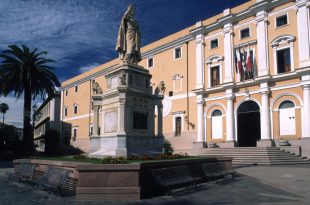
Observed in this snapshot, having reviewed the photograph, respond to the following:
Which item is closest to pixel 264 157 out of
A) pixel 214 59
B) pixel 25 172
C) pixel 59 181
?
pixel 214 59

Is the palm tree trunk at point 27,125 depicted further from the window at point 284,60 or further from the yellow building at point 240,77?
the window at point 284,60

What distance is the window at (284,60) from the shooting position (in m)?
26.8

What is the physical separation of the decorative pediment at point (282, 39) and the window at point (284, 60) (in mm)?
702

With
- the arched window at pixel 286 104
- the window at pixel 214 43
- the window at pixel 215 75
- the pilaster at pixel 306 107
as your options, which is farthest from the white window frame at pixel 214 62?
the pilaster at pixel 306 107

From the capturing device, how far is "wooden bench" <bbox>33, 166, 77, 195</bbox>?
9.34 m

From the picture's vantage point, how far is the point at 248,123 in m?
29.9

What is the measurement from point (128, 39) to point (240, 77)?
1707 cm

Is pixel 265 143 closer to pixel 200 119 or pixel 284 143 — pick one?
pixel 284 143

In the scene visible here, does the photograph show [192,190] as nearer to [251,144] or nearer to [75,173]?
[75,173]

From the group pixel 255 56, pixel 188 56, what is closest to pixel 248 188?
pixel 255 56

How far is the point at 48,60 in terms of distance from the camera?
3309 cm

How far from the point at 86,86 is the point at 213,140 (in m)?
28.3

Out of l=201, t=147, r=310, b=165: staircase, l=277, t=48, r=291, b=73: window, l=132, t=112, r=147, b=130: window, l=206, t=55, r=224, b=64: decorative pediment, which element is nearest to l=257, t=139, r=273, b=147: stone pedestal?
l=201, t=147, r=310, b=165: staircase

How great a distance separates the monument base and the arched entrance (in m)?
16.4
